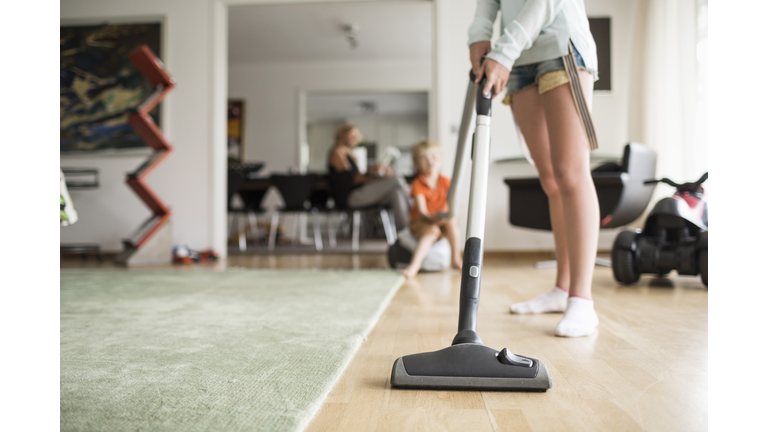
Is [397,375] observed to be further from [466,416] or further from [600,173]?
[600,173]

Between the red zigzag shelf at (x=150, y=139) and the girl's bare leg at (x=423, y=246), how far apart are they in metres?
1.81

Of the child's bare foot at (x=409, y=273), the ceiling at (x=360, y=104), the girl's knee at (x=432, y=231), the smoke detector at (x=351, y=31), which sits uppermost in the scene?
the smoke detector at (x=351, y=31)

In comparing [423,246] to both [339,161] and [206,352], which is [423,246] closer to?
[206,352]

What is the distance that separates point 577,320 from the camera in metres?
1.20

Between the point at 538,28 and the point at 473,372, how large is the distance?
29.6 inches

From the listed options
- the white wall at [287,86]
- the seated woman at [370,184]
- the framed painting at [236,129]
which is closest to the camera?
the seated woman at [370,184]

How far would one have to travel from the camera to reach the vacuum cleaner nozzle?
2.56ft

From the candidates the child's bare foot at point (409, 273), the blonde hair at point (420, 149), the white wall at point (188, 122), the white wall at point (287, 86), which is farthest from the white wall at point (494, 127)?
the white wall at point (287, 86)

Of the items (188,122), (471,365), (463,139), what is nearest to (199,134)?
(188,122)

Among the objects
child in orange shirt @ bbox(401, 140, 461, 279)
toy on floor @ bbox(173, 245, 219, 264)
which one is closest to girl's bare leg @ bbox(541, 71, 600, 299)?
child in orange shirt @ bbox(401, 140, 461, 279)

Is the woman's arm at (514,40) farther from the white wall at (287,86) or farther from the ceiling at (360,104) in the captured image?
the ceiling at (360,104)

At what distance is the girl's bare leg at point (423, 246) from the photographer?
2695mm

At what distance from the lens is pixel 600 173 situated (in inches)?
111
